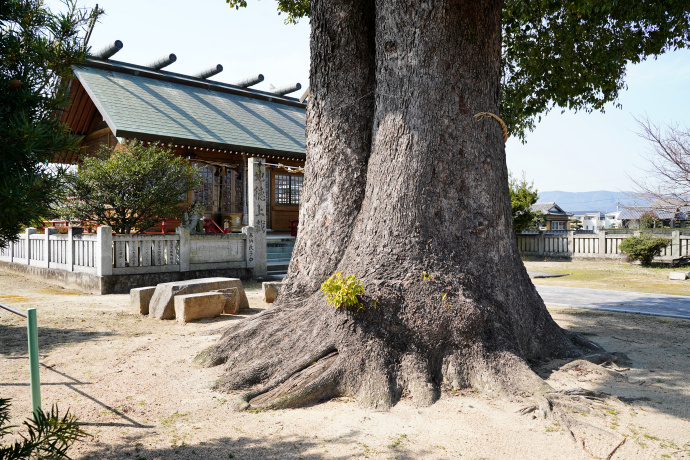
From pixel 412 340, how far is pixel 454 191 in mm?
1410

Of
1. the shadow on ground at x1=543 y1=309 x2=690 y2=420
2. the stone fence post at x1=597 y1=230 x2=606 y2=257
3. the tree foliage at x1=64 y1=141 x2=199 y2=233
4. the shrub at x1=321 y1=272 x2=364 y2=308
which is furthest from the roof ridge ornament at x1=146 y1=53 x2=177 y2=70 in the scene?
the stone fence post at x1=597 y1=230 x2=606 y2=257

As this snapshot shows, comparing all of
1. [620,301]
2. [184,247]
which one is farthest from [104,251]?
[620,301]

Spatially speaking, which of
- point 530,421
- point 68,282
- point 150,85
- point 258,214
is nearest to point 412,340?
point 530,421

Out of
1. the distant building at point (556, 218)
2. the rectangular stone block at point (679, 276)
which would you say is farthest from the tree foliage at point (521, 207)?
the distant building at point (556, 218)

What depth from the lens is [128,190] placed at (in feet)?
39.0

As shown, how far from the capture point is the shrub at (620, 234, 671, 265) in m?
17.5

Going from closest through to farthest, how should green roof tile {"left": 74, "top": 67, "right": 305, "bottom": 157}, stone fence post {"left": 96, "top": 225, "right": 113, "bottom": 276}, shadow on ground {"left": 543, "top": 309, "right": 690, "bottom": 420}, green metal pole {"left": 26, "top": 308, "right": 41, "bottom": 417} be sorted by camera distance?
green metal pole {"left": 26, "top": 308, "right": 41, "bottom": 417} < shadow on ground {"left": 543, "top": 309, "right": 690, "bottom": 420} < stone fence post {"left": 96, "top": 225, "right": 113, "bottom": 276} < green roof tile {"left": 74, "top": 67, "right": 305, "bottom": 157}

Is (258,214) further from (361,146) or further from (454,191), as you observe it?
(454,191)

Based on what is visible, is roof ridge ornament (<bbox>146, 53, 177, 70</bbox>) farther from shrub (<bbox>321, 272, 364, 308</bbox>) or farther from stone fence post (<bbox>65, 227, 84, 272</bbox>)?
shrub (<bbox>321, 272, 364, 308</bbox>)

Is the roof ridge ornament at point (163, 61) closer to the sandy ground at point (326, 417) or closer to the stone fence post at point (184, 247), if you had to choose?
the stone fence post at point (184, 247)

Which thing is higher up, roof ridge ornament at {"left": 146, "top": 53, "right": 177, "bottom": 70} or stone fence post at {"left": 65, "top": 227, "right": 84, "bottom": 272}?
roof ridge ornament at {"left": 146, "top": 53, "right": 177, "bottom": 70}

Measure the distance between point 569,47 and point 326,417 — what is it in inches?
316

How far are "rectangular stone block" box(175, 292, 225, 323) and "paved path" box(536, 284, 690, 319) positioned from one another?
6.26 m

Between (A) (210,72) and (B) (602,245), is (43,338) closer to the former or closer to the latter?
(A) (210,72)
